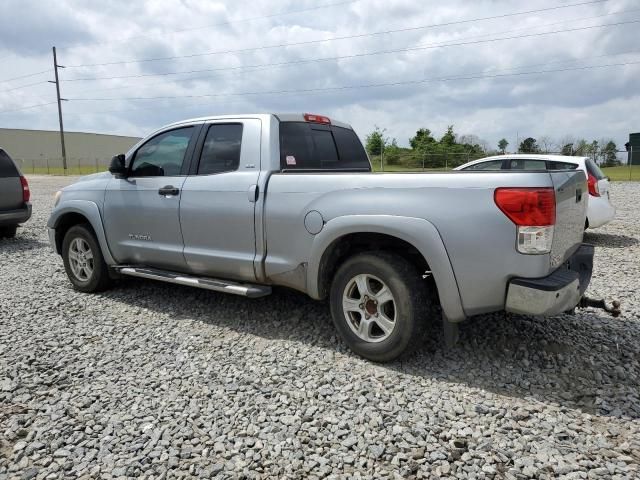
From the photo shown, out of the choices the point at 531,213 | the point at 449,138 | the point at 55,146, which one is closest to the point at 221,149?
the point at 531,213

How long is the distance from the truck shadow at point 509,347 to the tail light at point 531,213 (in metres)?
1.01

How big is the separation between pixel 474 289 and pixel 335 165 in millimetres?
2123

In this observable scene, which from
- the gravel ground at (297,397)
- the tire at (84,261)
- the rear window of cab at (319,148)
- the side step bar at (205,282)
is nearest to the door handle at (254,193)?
the rear window of cab at (319,148)

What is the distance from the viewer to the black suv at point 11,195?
29.2 feet

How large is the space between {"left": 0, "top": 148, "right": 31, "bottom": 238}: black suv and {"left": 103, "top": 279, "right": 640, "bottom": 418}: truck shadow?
516 centimetres

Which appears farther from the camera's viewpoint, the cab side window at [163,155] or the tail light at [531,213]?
the cab side window at [163,155]

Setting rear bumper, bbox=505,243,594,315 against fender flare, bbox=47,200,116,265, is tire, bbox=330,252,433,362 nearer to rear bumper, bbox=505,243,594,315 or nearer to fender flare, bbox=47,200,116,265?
rear bumper, bbox=505,243,594,315

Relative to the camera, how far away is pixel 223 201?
14.1 ft

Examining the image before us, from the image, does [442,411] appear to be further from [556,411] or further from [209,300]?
[209,300]

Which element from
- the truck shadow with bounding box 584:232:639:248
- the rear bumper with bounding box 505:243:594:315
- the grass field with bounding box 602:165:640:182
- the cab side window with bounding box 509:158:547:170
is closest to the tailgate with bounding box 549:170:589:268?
the rear bumper with bounding box 505:243:594:315

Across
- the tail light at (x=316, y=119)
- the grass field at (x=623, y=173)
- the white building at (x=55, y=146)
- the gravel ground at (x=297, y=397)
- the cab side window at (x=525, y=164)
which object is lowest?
the gravel ground at (x=297, y=397)

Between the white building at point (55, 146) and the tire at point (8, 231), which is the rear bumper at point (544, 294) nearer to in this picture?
the tire at point (8, 231)

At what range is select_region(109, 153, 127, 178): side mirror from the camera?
5.04 m

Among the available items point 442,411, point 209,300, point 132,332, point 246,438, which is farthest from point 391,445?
point 209,300
